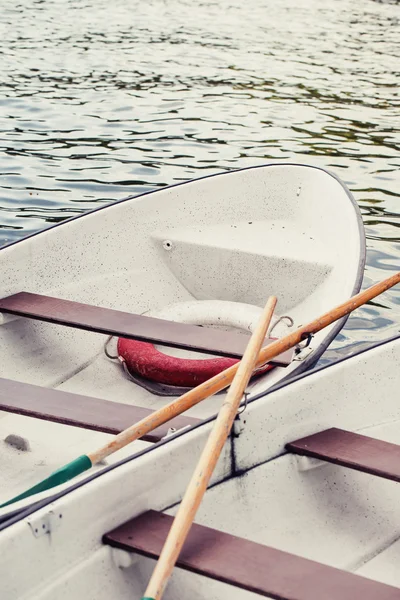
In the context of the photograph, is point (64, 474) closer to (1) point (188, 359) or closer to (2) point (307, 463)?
(2) point (307, 463)

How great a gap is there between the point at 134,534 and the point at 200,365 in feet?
6.48

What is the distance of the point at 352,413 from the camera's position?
4008mm

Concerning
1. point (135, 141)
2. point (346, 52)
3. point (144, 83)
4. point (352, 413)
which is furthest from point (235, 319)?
point (346, 52)

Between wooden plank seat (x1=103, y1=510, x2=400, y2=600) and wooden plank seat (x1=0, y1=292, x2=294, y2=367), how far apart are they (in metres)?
1.60

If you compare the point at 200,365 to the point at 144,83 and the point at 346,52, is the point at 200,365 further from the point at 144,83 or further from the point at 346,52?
the point at 346,52

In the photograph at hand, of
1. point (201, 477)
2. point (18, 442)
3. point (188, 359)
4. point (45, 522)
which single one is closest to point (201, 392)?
point (201, 477)

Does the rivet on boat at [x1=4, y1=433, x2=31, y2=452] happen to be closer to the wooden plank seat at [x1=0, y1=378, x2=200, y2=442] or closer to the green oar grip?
the wooden plank seat at [x1=0, y1=378, x2=200, y2=442]

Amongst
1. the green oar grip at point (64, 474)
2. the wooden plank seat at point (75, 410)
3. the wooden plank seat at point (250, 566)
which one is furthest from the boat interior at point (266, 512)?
the wooden plank seat at point (75, 410)

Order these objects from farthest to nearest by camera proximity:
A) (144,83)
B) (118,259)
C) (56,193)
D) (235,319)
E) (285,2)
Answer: (285,2)
(144,83)
(56,193)
(118,259)
(235,319)

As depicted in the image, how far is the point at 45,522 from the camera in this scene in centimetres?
277

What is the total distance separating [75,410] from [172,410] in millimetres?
876

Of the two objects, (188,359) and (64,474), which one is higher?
(64,474)

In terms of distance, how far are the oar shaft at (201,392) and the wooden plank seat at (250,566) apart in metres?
0.29

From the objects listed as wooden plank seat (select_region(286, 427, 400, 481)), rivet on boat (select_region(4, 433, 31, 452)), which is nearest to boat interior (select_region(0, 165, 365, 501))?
rivet on boat (select_region(4, 433, 31, 452))
